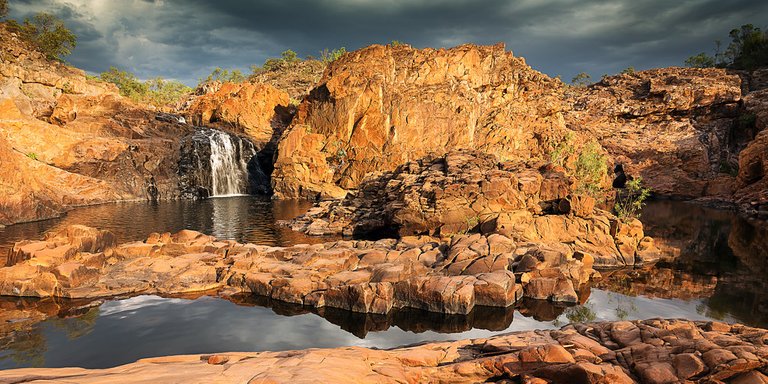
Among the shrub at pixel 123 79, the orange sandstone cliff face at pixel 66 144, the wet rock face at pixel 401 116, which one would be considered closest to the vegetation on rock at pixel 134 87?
the shrub at pixel 123 79

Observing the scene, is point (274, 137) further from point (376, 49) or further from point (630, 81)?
point (630, 81)

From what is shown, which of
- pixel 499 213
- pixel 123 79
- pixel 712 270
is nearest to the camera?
pixel 712 270

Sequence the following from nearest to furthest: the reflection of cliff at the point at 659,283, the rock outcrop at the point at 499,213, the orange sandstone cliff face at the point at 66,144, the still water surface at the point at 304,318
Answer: the still water surface at the point at 304,318 → the reflection of cliff at the point at 659,283 → the rock outcrop at the point at 499,213 → the orange sandstone cliff face at the point at 66,144

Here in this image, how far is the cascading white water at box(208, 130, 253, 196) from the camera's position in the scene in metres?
63.5

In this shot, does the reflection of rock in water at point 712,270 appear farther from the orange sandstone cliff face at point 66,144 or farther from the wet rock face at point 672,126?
the orange sandstone cliff face at point 66,144

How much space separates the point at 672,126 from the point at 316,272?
8772 cm

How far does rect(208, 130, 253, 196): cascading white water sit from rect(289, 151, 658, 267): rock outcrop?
31972 millimetres

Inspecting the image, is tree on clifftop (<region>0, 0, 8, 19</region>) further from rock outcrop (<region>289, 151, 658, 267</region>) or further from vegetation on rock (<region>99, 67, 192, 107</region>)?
rock outcrop (<region>289, 151, 658, 267</region>)

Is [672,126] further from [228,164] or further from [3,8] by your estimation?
[3,8]

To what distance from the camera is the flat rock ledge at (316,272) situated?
1761cm

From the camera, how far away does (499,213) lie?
28312 millimetres

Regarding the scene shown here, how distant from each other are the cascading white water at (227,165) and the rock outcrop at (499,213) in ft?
105

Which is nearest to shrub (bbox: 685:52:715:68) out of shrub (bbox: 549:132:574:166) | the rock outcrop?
shrub (bbox: 549:132:574:166)

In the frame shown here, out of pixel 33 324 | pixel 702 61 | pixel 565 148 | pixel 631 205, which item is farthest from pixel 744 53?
pixel 33 324
